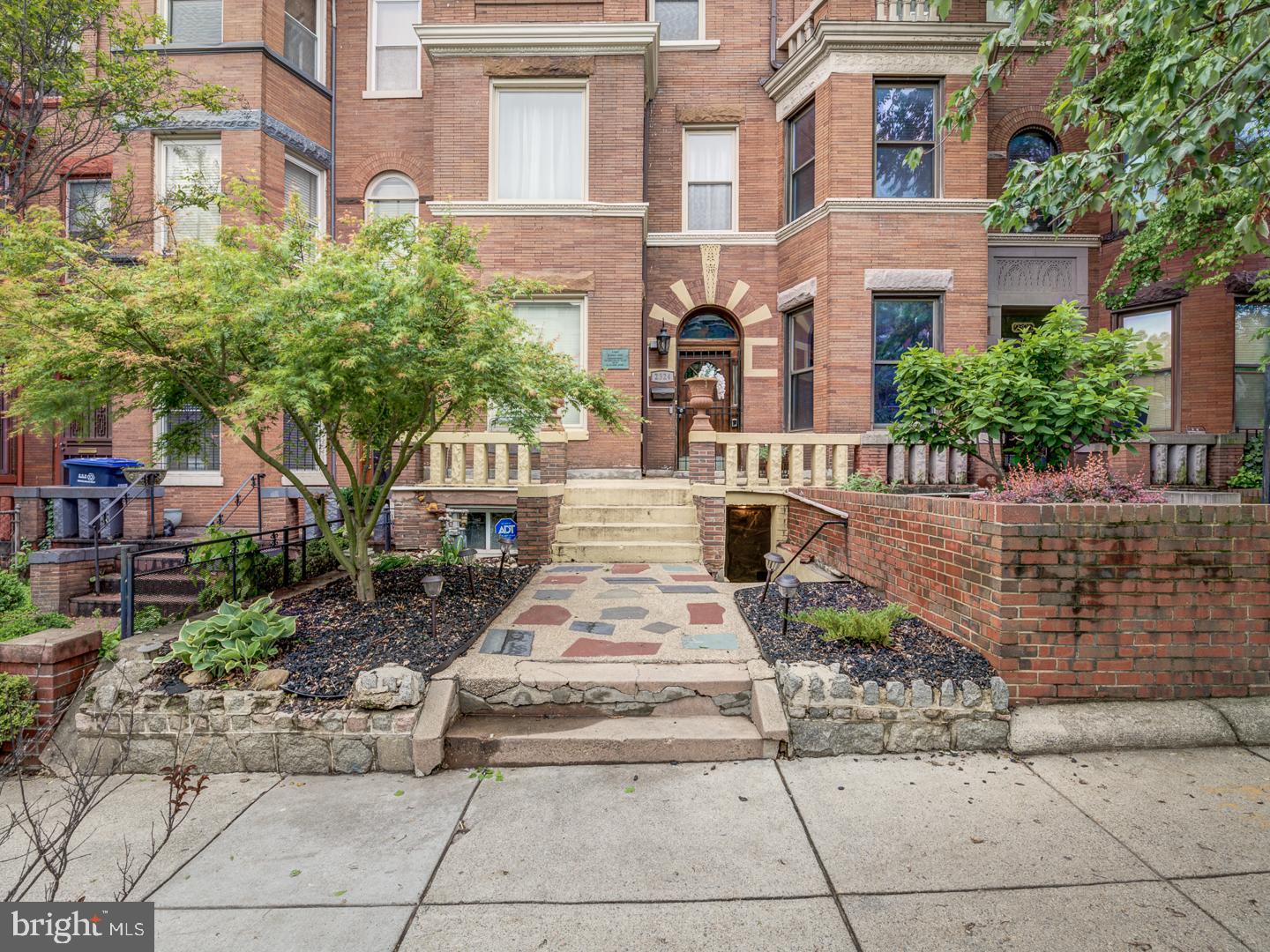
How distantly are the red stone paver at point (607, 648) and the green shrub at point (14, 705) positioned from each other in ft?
11.8

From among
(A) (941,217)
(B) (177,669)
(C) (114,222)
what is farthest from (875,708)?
(C) (114,222)

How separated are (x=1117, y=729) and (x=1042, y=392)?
3.25 meters

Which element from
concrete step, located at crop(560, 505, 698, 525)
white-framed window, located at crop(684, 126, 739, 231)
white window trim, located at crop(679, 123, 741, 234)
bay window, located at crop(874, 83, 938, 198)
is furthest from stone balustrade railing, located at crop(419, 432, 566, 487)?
bay window, located at crop(874, 83, 938, 198)

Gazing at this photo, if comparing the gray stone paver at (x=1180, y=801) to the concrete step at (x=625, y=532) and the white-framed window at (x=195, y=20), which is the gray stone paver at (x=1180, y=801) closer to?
the concrete step at (x=625, y=532)

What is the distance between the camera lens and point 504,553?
6.74 meters

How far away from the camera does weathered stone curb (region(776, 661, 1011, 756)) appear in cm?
383

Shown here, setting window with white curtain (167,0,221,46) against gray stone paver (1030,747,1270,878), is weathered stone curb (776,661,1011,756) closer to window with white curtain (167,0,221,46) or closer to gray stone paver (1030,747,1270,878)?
gray stone paver (1030,747,1270,878)

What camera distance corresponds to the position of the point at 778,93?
11273mm

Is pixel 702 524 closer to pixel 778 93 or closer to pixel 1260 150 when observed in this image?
pixel 1260 150

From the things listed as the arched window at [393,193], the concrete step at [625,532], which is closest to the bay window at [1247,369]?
the concrete step at [625,532]

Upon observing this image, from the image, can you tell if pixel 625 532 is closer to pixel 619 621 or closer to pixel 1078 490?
pixel 619 621

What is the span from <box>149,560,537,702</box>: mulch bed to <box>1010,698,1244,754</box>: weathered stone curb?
13.1 ft

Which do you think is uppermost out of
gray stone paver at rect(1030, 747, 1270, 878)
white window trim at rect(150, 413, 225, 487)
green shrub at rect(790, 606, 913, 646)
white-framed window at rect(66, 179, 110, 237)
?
white-framed window at rect(66, 179, 110, 237)

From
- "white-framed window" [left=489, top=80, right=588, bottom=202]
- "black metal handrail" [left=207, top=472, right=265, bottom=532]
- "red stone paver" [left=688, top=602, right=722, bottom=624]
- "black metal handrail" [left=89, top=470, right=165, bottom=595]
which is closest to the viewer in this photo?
"red stone paver" [left=688, top=602, right=722, bottom=624]
